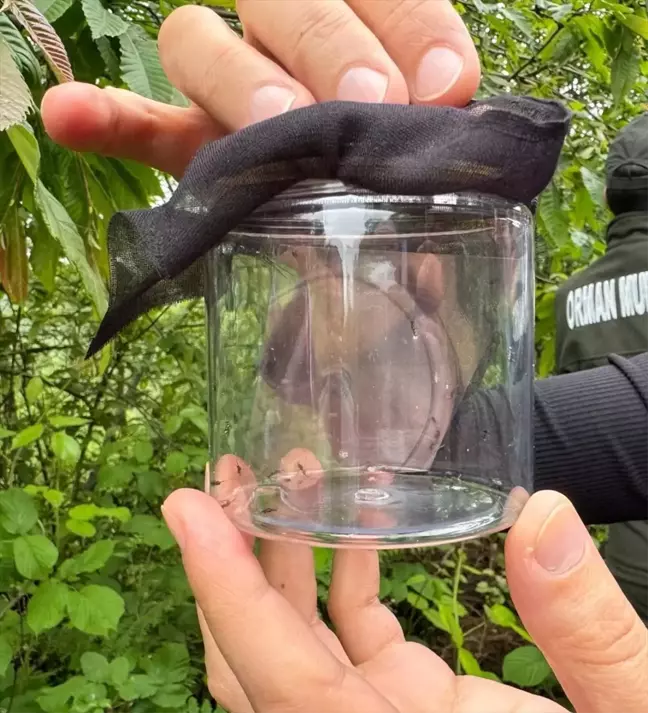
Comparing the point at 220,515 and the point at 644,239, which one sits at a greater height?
the point at 644,239

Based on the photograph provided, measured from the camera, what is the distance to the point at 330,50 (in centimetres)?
65

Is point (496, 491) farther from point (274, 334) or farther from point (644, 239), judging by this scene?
point (644, 239)

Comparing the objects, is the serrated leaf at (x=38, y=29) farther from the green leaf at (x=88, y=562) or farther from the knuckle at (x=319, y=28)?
the green leaf at (x=88, y=562)

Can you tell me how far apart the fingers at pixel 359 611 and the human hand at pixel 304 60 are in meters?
0.49

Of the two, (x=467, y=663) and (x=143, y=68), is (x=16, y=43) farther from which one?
(x=467, y=663)

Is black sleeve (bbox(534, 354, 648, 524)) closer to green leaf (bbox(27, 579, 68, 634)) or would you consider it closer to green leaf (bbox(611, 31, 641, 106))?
green leaf (bbox(611, 31, 641, 106))

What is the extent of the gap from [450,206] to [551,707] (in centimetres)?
48

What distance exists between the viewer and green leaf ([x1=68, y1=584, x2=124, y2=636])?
3.91ft

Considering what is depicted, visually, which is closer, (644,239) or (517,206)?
Answer: (517,206)

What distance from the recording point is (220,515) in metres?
0.56

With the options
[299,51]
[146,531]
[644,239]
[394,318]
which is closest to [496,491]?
[394,318]

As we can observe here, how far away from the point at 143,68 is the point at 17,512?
0.79 meters

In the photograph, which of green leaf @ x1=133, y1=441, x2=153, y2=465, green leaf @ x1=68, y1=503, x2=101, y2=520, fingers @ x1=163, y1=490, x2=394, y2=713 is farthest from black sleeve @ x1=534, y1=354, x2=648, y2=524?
green leaf @ x1=133, y1=441, x2=153, y2=465

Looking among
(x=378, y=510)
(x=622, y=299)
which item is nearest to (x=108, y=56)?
(x=378, y=510)
